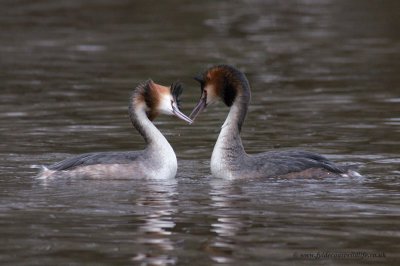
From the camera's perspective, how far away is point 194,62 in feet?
76.5

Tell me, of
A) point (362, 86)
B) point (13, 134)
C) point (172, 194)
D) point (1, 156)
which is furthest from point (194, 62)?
point (172, 194)

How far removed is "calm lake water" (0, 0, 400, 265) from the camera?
1015 cm

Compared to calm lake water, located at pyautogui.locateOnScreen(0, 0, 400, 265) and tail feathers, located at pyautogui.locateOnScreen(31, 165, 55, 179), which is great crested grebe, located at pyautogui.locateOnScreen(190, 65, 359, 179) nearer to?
calm lake water, located at pyautogui.locateOnScreen(0, 0, 400, 265)

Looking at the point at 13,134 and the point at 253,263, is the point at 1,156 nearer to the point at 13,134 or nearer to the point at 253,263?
the point at 13,134

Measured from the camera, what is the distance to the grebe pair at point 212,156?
12914 mm

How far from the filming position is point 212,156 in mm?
13289

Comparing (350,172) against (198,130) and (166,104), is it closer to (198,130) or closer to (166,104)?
(166,104)

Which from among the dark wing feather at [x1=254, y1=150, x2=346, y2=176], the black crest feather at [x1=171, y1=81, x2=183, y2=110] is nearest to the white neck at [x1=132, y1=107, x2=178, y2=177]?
the black crest feather at [x1=171, y1=81, x2=183, y2=110]

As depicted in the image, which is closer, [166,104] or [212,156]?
[212,156]

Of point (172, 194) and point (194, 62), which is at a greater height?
point (194, 62)

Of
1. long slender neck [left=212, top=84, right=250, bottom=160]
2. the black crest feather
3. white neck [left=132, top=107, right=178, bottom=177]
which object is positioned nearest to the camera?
white neck [left=132, top=107, right=178, bottom=177]

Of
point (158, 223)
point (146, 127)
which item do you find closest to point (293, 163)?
point (146, 127)

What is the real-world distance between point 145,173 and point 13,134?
3417mm

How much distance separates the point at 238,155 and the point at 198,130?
10.6ft
